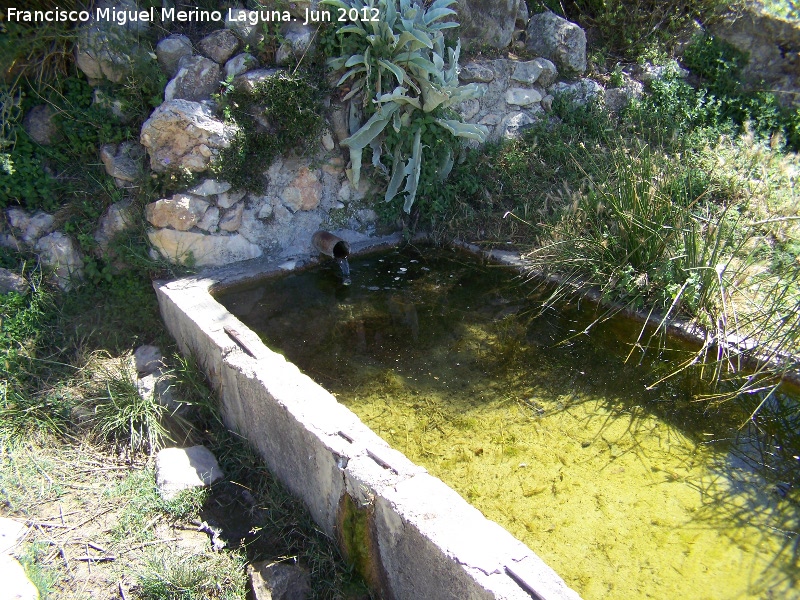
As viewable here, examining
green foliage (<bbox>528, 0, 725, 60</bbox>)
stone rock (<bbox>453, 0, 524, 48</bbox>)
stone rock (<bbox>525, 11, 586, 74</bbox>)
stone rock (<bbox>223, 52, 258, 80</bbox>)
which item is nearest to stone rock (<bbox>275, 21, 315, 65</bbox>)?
stone rock (<bbox>223, 52, 258, 80</bbox>)

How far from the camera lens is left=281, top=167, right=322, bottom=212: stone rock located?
421 cm

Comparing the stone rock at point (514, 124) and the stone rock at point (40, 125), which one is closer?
the stone rock at point (40, 125)

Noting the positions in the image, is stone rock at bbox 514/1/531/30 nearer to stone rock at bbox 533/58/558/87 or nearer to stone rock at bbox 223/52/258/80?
stone rock at bbox 533/58/558/87

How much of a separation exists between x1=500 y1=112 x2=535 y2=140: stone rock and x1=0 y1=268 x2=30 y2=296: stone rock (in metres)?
3.68

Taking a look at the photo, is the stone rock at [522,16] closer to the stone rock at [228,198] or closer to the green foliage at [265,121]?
the green foliage at [265,121]

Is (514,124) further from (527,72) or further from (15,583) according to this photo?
(15,583)

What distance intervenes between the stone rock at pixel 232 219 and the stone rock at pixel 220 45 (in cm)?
101

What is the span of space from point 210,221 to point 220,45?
121 cm

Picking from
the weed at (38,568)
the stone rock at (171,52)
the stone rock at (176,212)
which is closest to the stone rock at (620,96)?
the stone rock at (171,52)

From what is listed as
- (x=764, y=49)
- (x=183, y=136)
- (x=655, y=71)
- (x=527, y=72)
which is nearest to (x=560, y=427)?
(x=183, y=136)

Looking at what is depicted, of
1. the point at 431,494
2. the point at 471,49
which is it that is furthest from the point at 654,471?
the point at 471,49

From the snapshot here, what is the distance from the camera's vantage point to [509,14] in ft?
16.7

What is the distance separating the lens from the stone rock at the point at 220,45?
403cm

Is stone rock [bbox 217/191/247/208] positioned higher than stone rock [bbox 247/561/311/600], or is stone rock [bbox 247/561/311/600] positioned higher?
stone rock [bbox 217/191/247/208]
